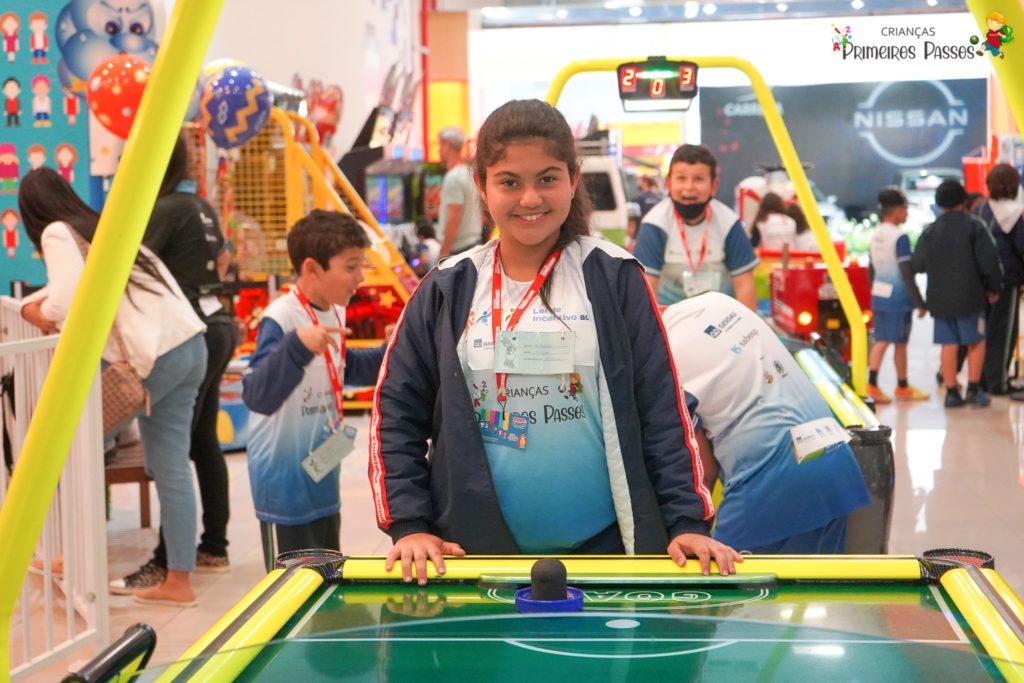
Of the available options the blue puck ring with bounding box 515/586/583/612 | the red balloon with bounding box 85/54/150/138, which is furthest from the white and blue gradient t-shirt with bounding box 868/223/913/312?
the blue puck ring with bounding box 515/586/583/612

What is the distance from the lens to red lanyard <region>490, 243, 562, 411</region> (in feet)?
7.11

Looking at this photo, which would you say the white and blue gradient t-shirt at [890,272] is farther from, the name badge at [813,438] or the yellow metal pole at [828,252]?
the name badge at [813,438]

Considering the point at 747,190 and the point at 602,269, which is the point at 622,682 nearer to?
the point at 602,269

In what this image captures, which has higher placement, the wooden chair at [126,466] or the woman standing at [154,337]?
the woman standing at [154,337]

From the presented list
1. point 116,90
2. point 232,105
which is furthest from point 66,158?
point 232,105

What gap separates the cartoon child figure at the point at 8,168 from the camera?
660 cm

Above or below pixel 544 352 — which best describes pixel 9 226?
above

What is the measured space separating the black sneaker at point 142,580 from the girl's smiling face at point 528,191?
3001mm

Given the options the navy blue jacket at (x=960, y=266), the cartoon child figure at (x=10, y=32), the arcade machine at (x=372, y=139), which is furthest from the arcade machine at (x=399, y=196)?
the cartoon child figure at (x=10, y=32)

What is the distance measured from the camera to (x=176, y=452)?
4.50 meters

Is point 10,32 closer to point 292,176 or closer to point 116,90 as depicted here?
point 116,90

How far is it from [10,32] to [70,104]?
1.69 ft

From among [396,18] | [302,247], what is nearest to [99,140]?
[302,247]

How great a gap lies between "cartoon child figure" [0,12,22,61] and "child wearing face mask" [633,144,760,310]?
3469 mm
